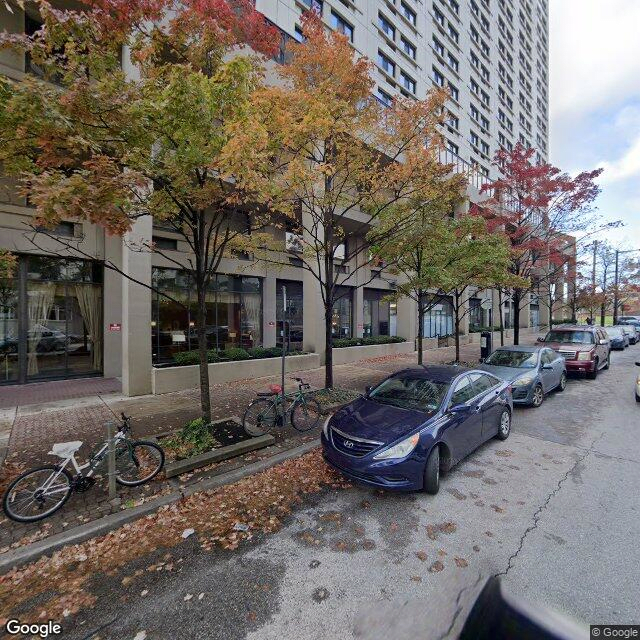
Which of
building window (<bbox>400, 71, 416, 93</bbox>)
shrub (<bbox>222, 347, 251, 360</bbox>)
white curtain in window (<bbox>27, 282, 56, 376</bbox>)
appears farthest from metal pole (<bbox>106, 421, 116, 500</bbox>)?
building window (<bbox>400, 71, 416, 93</bbox>)

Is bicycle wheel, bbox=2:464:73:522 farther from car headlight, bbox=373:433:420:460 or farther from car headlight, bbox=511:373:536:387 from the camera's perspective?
car headlight, bbox=511:373:536:387

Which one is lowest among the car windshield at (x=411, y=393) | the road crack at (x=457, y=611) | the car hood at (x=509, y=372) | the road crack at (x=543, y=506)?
the road crack at (x=457, y=611)

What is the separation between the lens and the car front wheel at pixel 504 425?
248 inches

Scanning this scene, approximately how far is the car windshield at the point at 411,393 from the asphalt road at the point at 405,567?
1.14m

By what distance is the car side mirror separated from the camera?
16.4 ft

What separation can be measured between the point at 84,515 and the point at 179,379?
246 inches

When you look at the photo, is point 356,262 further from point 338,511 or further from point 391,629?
point 391,629

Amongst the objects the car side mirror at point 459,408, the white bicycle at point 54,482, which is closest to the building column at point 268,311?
the white bicycle at point 54,482

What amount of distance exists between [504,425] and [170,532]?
595 centimetres

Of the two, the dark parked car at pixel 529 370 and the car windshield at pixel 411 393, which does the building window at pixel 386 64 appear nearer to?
the dark parked car at pixel 529 370

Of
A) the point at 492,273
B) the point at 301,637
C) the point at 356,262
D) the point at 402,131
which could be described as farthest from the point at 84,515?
the point at 356,262

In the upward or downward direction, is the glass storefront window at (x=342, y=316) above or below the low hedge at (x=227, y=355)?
above

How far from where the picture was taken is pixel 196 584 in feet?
9.95

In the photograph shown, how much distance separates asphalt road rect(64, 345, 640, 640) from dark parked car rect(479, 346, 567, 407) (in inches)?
130
